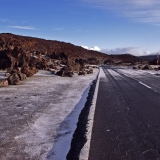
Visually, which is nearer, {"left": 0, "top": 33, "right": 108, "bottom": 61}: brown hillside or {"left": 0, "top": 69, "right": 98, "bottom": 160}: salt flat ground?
{"left": 0, "top": 69, "right": 98, "bottom": 160}: salt flat ground

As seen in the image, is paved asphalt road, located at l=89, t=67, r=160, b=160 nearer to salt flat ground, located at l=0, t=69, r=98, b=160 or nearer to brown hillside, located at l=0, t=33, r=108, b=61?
salt flat ground, located at l=0, t=69, r=98, b=160

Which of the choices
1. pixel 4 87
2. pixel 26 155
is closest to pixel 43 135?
pixel 26 155

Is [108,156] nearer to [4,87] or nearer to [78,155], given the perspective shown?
[78,155]

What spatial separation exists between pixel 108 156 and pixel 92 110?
363cm

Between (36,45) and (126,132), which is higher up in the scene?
(36,45)

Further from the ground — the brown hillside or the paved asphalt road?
the brown hillside

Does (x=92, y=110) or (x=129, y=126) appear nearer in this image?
(x=129, y=126)

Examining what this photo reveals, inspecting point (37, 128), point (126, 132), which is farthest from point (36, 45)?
point (126, 132)

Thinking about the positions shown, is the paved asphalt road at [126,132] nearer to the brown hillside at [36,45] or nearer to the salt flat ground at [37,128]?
the salt flat ground at [37,128]

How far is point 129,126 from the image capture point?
20.1ft

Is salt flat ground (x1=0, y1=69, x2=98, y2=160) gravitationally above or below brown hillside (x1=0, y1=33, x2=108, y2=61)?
below

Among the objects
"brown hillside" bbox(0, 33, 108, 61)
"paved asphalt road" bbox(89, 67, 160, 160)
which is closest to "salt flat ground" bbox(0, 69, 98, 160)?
"paved asphalt road" bbox(89, 67, 160, 160)

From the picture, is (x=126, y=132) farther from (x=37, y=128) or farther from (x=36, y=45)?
(x=36, y=45)

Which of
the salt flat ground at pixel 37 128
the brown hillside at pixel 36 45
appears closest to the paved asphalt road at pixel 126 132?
the salt flat ground at pixel 37 128
